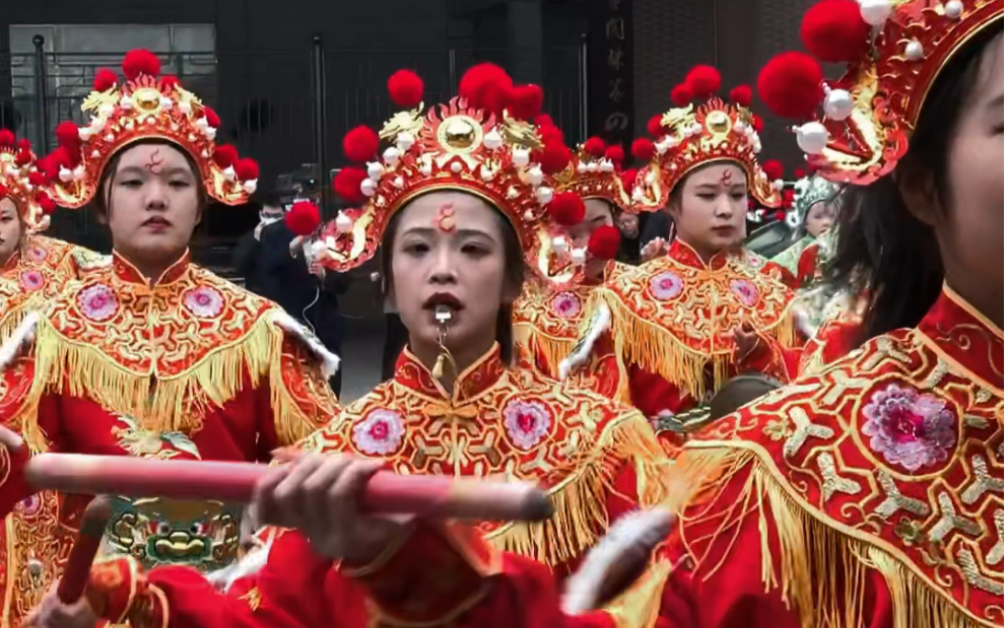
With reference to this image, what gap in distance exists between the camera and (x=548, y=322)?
787 centimetres

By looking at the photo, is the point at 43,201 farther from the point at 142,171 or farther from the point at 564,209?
the point at 564,209

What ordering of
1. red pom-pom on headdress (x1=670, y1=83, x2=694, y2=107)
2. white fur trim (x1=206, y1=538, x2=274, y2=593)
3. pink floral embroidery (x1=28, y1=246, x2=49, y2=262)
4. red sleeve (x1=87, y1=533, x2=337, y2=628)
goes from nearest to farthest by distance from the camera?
1. red sleeve (x1=87, y1=533, x2=337, y2=628)
2. white fur trim (x1=206, y1=538, x2=274, y2=593)
3. red pom-pom on headdress (x1=670, y1=83, x2=694, y2=107)
4. pink floral embroidery (x1=28, y1=246, x2=49, y2=262)

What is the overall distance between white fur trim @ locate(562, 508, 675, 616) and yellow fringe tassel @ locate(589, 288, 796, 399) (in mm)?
4394

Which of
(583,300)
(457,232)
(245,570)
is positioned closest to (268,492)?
(245,570)

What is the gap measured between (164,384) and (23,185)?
3.93m

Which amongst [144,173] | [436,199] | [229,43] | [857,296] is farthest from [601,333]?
[229,43]

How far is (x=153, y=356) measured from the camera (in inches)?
203

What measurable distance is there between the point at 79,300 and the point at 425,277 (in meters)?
1.85

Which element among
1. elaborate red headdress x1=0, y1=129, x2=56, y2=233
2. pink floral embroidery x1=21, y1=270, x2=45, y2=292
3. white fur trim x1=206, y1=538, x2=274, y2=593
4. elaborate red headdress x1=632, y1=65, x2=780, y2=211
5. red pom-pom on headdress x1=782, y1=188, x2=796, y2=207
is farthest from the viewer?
red pom-pom on headdress x1=782, y1=188, x2=796, y2=207

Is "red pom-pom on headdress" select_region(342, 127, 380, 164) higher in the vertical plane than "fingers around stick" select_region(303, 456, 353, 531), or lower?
higher

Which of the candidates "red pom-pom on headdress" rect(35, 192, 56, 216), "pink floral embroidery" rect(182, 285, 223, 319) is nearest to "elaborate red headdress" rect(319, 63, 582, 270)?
"pink floral embroidery" rect(182, 285, 223, 319)

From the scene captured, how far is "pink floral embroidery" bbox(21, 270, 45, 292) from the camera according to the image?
325 inches

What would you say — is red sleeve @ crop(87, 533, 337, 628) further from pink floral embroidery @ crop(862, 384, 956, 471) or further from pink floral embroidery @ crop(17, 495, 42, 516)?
pink floral embroidery @ crop(17, 495, 42, 516)

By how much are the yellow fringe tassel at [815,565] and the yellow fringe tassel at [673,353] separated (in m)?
4.45
